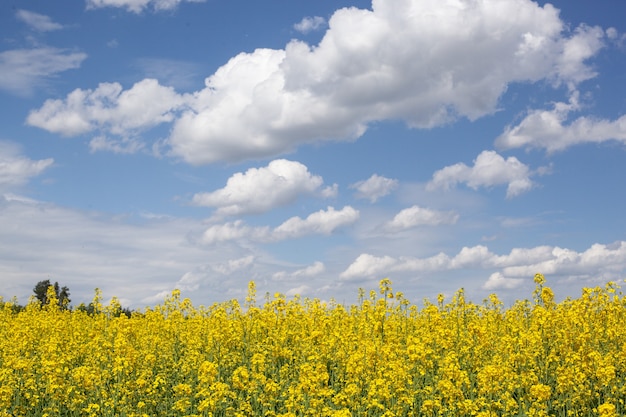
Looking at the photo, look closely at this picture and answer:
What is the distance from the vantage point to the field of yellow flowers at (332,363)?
34.8 feet

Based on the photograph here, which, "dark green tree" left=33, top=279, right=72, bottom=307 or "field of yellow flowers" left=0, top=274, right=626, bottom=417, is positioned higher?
"dark green tree" left=33, top=279, right=72, bottom=307

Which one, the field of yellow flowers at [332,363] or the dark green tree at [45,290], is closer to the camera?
the field of yellow flowers at [332,363]

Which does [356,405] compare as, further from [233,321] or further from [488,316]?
[488,316]

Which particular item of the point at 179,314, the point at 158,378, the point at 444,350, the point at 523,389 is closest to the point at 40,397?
the point at 158,378

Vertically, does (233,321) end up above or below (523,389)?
above

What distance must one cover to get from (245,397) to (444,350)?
17.2 ft

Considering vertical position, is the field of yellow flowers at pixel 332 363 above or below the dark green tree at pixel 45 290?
below

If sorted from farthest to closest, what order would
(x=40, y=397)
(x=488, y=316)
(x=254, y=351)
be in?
1. (x=488, y=316)
2. (x=254, y=351)
3. (x=40, y=397)

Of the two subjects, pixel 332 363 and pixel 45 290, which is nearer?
pixel 332 363

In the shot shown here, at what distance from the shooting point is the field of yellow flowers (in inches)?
418

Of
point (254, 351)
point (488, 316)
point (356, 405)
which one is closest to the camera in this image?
point (356, 405)

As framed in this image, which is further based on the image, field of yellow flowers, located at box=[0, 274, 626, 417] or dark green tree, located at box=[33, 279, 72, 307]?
dark green tree, located at box=[33, 279, 72, 307]

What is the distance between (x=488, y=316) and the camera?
17875 mm

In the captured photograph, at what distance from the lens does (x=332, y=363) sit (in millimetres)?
13797
